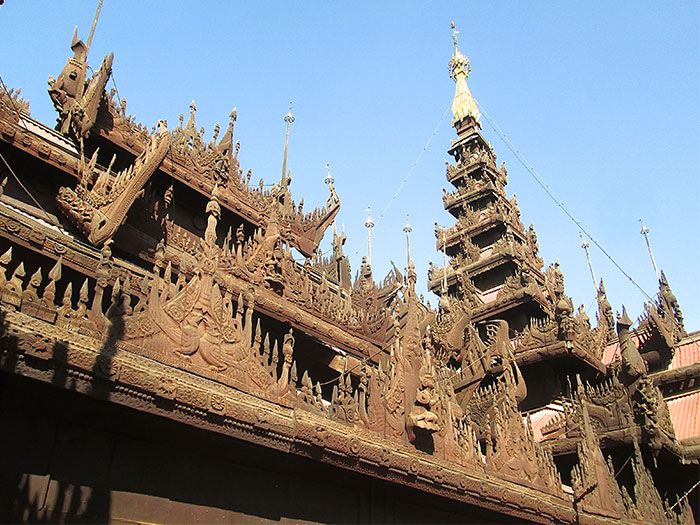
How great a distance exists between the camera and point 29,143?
948 cm

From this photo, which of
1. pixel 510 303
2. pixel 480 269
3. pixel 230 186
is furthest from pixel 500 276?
pixel 230 186

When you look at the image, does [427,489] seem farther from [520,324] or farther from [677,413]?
[520,324]

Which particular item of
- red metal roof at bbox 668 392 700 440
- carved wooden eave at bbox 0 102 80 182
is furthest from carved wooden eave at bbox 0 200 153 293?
red metal roof at bbox 668 392 700 440

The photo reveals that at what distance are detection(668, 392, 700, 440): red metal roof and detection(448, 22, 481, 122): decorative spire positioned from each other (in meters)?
21.4

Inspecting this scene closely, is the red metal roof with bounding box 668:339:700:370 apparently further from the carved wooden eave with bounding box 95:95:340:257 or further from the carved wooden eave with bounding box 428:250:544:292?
the carved wooden eave with bounding box 95:95:340:257

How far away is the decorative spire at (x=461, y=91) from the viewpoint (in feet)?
118

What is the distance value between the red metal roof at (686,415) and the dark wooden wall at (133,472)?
15.2 meters

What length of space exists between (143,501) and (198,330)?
1676 mm

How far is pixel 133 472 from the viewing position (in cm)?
531

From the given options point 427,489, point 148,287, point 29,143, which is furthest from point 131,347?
point 29,143

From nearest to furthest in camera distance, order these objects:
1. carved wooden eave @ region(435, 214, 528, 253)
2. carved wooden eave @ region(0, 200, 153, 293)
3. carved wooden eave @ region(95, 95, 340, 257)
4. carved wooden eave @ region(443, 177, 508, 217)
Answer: carved wooden eave @ region(0, 200, 153, 293) → carved wooden eave @ region(95, 95, 340, 257) → carved wooden eave @ region(435, 214, 528, 253) → carved wooden eave @ region(443, 177, 508, 217)

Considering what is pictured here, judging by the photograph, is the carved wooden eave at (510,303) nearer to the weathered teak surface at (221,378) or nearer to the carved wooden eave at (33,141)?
the weathered teak surface at (221,378)

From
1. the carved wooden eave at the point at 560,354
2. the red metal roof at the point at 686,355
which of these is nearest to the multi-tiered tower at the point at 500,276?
the carved wooden eave at the point at 560,354

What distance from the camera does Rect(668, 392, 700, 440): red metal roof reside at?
58.5 ft
